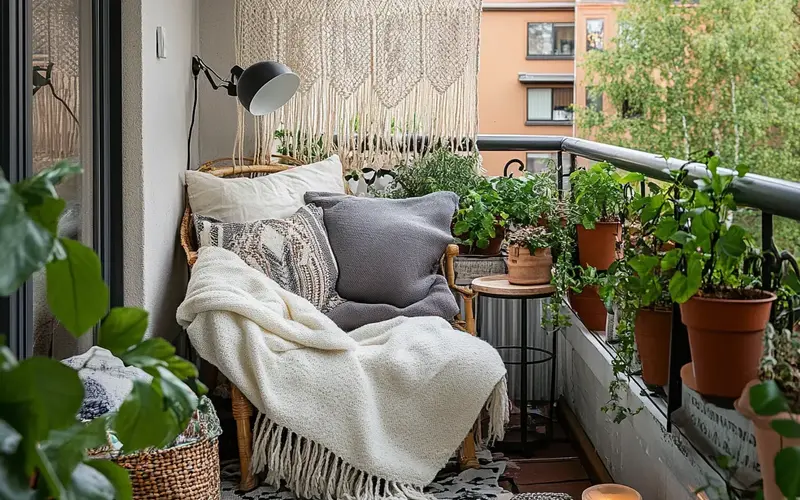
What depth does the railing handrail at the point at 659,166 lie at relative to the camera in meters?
1.45

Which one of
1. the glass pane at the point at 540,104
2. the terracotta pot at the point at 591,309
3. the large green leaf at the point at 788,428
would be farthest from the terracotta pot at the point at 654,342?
the glass pane at the point at 540,104

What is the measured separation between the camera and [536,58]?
22625 mm

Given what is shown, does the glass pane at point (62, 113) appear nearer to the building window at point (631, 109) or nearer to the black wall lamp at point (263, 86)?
the black wall lamp at point (263, 86)

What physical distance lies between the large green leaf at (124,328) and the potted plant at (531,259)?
231 cm

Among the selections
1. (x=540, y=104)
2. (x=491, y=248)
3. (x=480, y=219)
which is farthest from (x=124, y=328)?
(x=540, y=104)

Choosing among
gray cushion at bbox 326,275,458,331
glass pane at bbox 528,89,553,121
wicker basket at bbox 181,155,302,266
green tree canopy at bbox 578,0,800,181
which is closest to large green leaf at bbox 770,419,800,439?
gray cushion at bbox 326,275,458,331

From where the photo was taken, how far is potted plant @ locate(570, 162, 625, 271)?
2.72 metres

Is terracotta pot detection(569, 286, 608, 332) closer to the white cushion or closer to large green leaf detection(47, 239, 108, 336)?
the white cushion

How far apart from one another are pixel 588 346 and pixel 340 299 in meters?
0.85

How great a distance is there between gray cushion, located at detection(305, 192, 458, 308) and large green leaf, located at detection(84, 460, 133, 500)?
2268mm

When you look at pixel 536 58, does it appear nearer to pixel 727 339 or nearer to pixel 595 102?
pixel 595 102

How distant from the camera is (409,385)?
2.52 m

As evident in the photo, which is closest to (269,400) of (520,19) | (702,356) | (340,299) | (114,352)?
(340,299)

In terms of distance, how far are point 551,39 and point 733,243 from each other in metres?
21.9
